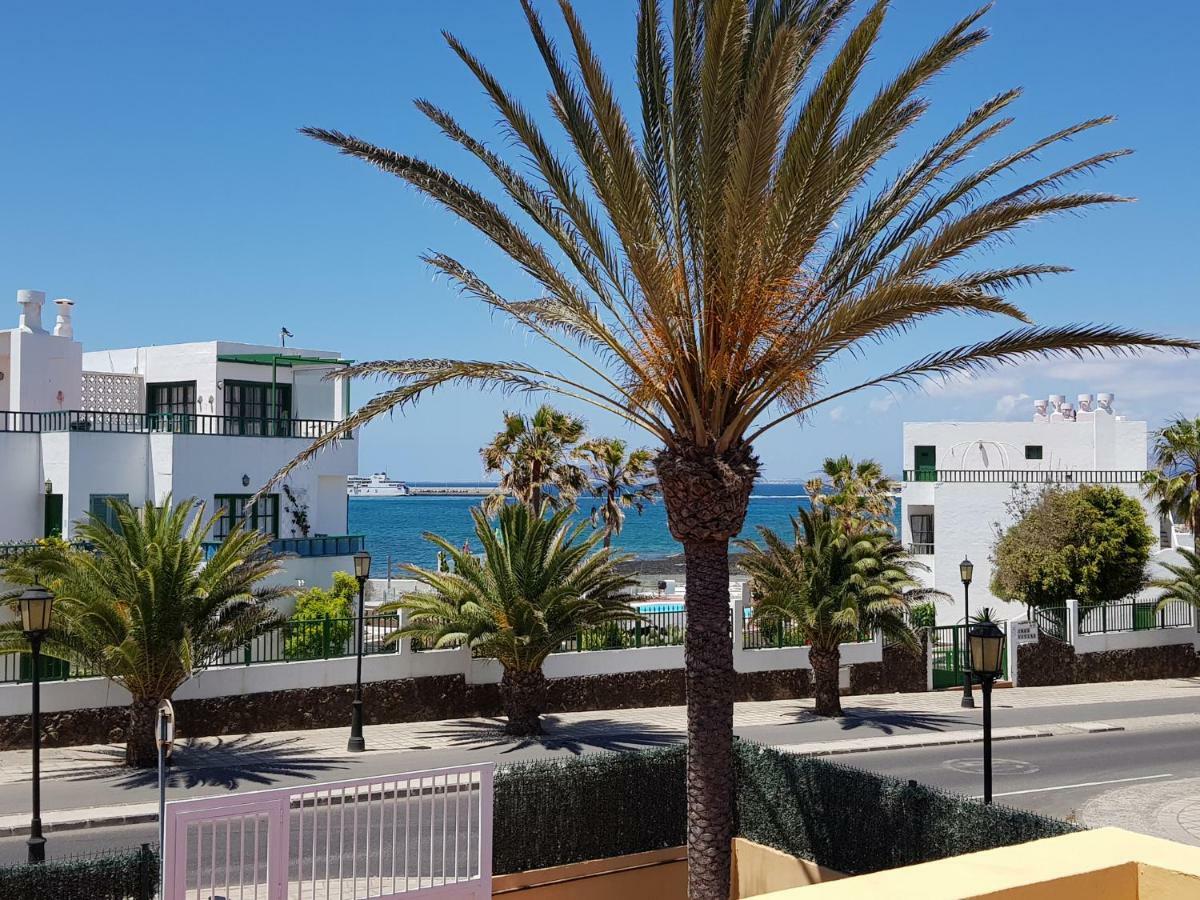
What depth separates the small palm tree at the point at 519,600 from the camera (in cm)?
2141

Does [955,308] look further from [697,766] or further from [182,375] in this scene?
[182,375]

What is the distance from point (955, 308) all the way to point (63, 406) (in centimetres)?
3123

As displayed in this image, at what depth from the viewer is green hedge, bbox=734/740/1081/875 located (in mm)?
10242

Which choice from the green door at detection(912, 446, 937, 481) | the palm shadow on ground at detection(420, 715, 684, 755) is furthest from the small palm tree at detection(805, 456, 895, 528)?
the palm shadow on ground at detection(420, 715, 684, 755)

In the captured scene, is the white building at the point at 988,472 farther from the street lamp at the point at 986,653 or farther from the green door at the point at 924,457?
the street lamp at the point at 986,653

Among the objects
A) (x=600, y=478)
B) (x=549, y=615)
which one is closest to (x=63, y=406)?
(x=600, y=478)

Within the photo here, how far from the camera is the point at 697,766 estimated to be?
11.1 m

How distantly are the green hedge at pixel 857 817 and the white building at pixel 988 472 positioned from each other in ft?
112

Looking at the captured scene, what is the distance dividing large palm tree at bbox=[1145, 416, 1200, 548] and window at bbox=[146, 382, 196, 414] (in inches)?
1221

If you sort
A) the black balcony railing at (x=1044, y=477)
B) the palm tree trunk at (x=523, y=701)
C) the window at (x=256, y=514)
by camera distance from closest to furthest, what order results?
the palm tree trunk at (x=523, y=701), the window at (x=256, y=514), the black balcony railing at (x=1044, y=477)

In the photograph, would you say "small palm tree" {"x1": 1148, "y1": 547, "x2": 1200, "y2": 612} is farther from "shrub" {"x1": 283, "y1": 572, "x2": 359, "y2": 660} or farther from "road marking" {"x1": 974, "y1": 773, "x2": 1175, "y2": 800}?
"shrub" {"x1": 283, "y1": 572, "x2": 359, "y2": 660}

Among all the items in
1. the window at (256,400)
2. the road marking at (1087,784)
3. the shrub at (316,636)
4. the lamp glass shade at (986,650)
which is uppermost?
the window at (256,400)

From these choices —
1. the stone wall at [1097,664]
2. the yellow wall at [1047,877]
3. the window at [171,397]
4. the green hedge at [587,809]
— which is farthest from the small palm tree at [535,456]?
the yellow wall at [1047,877]

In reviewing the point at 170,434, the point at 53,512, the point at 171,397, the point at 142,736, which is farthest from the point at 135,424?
the point at 142,736
